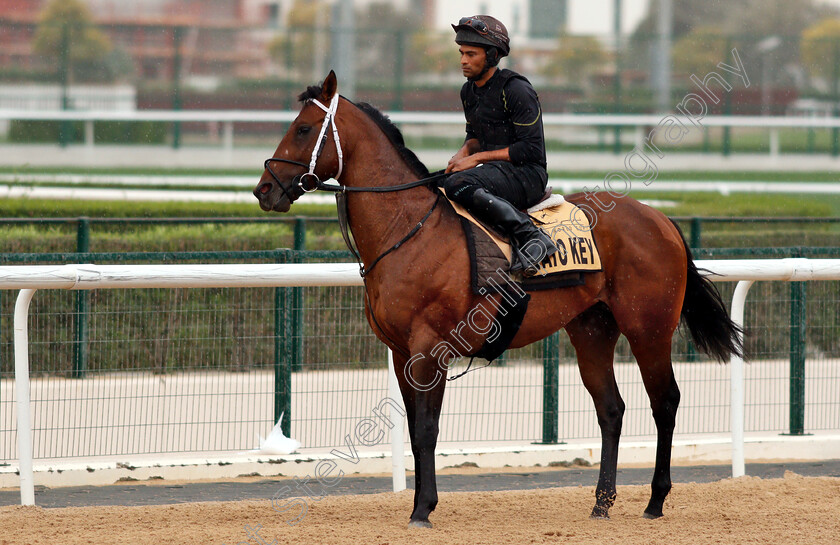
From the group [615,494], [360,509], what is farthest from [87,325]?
[615,494]

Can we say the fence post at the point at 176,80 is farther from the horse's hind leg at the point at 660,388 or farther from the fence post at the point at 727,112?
the horse's hind leg at the point at 660,388

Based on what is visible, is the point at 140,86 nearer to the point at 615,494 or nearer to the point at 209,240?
the point at 209,240

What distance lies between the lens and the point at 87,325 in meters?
6.75

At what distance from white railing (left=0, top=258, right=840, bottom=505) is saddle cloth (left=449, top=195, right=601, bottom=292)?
3.25 feet

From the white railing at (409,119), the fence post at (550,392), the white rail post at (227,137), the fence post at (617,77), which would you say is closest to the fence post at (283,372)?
the fence post at (550,392)

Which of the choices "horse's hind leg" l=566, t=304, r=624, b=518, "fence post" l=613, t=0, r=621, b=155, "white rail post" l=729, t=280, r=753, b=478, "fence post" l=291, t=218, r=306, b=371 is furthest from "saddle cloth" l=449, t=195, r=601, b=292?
"fence post" l=613, t=0, r=621, b=155

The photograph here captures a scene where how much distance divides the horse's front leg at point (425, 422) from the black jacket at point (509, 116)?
44.9 inches

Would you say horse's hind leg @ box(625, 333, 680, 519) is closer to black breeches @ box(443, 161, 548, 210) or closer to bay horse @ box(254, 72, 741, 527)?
bay horse @ box(254, 72, 741, 527)

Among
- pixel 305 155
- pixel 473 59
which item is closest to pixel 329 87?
pixel 305 155

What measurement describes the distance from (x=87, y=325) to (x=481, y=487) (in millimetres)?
2679

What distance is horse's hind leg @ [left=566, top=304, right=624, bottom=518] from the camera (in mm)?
5688

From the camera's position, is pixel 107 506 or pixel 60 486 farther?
pixel 60 486

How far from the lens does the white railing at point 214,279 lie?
5.38 m

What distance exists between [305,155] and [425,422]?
1.40 meters
